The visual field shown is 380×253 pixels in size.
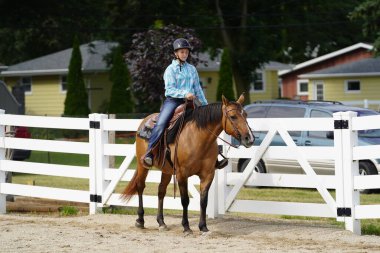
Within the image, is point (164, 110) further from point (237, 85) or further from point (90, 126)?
point (237, 85)

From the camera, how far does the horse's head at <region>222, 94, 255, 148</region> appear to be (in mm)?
11391

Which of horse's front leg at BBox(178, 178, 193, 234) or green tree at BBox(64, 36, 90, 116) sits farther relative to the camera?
green tree at BBox(64, 36, 90, 116)

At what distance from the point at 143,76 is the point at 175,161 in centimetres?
2818

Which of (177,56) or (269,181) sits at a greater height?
(177,56)

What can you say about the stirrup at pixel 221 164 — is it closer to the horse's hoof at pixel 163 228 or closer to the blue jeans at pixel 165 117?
the blue jeans at pixel 165 117

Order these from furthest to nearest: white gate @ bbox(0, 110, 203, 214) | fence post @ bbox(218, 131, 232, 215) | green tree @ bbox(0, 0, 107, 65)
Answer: green tree @ bbox(0, 0, 107, 65), white gate @ bbox(0, 110, 203, 214), fence post @ bbox(218, 131, 232, 215)

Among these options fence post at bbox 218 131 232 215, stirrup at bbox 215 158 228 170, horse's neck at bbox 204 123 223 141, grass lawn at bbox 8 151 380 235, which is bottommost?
grass lawn at bbox 8 151 380 235

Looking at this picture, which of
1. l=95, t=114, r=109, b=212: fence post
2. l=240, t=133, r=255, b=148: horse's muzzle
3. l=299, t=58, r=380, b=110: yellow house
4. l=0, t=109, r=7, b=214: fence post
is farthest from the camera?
l=299, t=58, r=380, b=110: yellow house

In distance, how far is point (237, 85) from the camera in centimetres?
5522

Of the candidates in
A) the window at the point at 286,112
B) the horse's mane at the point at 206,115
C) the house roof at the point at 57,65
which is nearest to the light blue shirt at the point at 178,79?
the horse's mane at the point at 206,115

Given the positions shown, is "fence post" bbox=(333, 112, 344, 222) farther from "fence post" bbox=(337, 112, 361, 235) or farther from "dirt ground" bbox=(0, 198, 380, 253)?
"dirt ground" bbox=(0, 198, 380, 253)

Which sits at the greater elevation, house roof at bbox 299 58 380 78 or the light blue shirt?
house roof at bbox 299 58 380 78

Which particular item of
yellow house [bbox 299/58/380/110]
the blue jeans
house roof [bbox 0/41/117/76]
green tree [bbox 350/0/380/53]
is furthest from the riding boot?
house roof [bbox 0/41/117/76]

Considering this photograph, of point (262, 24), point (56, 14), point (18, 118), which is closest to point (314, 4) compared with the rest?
point (262, 24)
